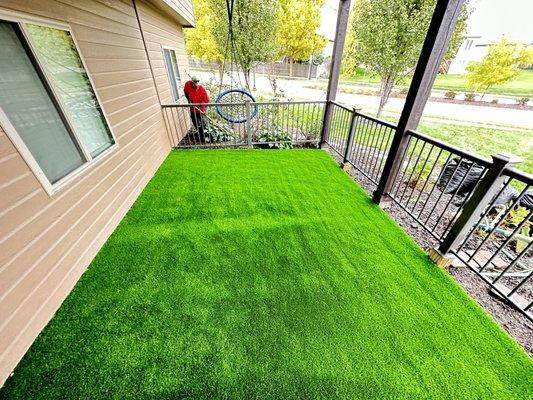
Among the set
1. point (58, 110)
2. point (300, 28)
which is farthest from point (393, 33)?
point (300, 28)

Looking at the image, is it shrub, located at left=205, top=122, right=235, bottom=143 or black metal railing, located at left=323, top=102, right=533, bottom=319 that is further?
shrub, located at left=205, top=122, right=235, bottom=143

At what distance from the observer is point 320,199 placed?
319 cm

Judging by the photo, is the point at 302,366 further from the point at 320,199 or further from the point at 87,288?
the point at 320,199

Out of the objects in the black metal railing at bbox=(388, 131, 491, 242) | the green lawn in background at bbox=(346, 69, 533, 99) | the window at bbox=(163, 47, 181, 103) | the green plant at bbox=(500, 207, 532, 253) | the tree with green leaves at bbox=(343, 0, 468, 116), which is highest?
the tree with green leaves at bbox=(343, 0, 468, 116)

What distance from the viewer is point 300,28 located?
16156 mm

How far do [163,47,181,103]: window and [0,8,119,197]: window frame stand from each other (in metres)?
3.61

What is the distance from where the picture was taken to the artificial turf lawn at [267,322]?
140cm

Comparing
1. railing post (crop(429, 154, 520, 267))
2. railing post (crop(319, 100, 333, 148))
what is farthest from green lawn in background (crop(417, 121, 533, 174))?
railing post (crop(429, 154, 520, 267))

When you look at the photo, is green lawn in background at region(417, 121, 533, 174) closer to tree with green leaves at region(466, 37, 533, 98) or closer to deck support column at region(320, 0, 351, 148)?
deck support column at region(320, 0, 351, 148)

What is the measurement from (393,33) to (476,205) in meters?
6.22

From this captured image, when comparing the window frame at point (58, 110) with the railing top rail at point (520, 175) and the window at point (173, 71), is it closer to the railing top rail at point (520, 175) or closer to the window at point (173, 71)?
the railing top rail at point (520, 175)

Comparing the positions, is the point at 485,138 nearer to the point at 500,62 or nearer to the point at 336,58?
the point at 336,58

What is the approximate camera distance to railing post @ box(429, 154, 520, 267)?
5.54ft

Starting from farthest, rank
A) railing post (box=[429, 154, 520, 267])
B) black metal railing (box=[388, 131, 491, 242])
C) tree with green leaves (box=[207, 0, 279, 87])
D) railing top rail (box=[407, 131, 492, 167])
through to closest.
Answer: tree with green leaves (box=[207, 0, 279, 87])
black metal railing (box=[388, 131, 491, 242])
railing top rail (box=[407, 131, 492, 167])
railing post (box=[429, 154, 520, 267])
